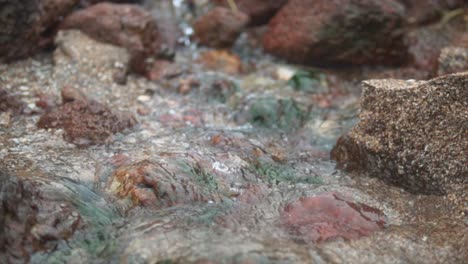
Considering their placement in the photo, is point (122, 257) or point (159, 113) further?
point (159, 113)

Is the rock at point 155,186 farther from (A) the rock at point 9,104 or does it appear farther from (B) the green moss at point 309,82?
(B) the green moss at point 309,82

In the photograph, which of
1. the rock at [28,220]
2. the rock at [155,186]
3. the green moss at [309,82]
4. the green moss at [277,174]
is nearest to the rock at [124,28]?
the green moss at [309,82]

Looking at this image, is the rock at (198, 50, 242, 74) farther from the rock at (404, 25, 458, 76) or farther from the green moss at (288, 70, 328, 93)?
the rock at (404, 25, 458, 76)

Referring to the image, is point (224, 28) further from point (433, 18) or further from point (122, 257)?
point (122, 257)

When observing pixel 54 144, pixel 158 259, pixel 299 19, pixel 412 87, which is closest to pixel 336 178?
pixel 412 87

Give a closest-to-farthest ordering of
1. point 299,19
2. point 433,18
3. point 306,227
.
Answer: point 306,227 → point 299,19 → point 433,18

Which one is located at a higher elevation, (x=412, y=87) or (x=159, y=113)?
(x=412, y=87)
